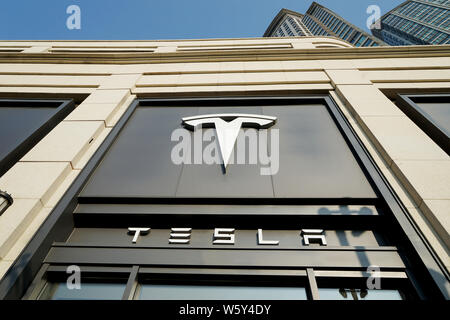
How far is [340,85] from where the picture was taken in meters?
6.61

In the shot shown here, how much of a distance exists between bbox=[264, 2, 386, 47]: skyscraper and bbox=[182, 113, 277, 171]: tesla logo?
6738cm

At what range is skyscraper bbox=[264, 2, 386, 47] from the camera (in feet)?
220

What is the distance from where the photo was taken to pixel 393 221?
3.57 m

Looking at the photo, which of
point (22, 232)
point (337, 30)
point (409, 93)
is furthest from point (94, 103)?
point (337, 30)

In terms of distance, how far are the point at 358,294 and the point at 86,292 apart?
365 centimetres

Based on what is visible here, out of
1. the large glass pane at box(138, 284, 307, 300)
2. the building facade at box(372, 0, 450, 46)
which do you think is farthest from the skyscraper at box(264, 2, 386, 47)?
the large glass pane at box(138, 284, 307, 300)

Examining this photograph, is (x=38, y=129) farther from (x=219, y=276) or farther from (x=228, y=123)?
(x=219, y=276)

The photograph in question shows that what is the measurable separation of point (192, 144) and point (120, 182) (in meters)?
1.75

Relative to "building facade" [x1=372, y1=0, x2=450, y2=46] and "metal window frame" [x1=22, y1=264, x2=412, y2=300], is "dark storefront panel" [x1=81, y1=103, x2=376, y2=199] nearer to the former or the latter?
"metal window frame" [x1=22, y1=264, x2=412, y2=300]

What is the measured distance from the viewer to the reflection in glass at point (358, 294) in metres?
3.06
